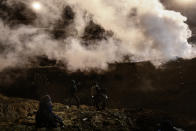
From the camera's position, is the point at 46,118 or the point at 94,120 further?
the point at 94,120

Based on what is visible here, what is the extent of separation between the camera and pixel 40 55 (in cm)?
1812

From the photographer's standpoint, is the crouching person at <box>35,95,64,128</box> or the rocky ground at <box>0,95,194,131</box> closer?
the crouching person at <box>35,95,64,128</box>

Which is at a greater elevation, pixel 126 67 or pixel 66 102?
pixel 126 67

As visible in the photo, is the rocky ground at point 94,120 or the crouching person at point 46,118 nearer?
the crouching person at point 46,118

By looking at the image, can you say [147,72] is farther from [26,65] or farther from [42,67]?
[26,65]

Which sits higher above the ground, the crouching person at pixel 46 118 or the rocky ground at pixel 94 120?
the crouching person at pixel 46 118

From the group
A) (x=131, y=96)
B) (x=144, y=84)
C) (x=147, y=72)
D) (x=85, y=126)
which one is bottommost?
(x=85, y=126)

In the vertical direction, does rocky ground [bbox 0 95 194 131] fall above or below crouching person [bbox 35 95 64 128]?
below

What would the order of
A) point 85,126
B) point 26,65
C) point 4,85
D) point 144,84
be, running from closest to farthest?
1. point 85,126
2. point 144,84
3. point 4,85
4. point 26,65

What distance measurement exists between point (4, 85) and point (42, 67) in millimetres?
3585

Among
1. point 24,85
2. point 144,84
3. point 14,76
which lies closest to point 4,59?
point 14,76

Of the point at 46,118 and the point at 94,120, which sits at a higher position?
the point at 46,118

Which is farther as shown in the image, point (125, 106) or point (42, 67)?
point (42, 67)

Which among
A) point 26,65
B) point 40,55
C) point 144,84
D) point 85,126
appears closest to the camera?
point 85,126
